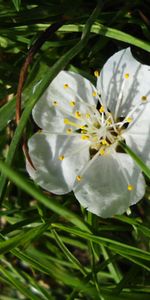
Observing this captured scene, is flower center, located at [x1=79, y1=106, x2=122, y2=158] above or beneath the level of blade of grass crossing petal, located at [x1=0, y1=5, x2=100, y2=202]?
beneath

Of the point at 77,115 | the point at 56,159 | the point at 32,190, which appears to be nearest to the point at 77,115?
the point at 77,115

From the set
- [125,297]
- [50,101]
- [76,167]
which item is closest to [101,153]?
[76,167]

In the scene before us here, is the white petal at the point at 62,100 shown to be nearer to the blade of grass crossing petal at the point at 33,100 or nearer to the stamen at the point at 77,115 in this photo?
the stamen at the point at 77,115

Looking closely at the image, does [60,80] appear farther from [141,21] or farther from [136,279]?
[136,279]

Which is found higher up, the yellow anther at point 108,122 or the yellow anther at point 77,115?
the yellow anther at point 77,115

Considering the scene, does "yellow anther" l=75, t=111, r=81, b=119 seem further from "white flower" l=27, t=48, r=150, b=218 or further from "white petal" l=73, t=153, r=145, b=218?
"white petal" l=73, t=153, r=145, b=218

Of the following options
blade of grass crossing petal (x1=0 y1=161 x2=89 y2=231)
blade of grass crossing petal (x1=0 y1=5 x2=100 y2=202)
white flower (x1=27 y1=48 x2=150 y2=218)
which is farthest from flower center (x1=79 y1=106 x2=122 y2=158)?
blade of grass crossing petal (x1=0 y1=161 x2=89 y2=231)

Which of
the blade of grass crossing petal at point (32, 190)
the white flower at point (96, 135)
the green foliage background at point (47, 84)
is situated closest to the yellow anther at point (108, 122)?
the white flower at point (96, 135)
